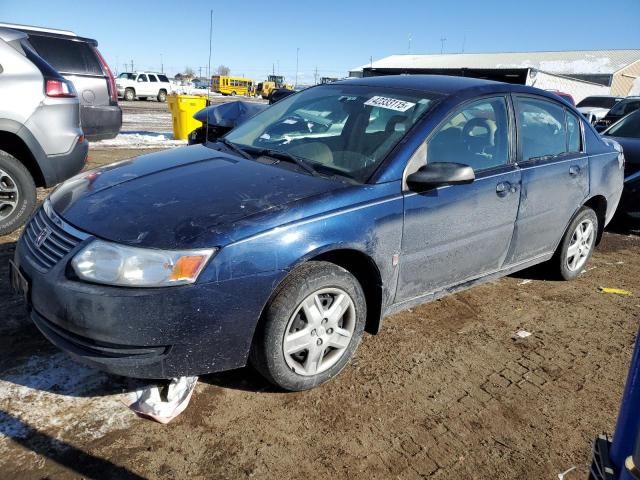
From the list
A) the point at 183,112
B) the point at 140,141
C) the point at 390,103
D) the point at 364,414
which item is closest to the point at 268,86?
the point at 183,112

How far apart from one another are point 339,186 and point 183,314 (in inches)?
41.9

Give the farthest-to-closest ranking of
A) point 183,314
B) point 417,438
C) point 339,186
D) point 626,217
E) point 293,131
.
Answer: point 626,217, point 293,131, point 339,186, point 417,438, point 183,314

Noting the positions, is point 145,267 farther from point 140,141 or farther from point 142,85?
point 142,85

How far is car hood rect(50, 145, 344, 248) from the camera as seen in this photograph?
2391 mm

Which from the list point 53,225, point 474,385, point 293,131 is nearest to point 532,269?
point 474,385

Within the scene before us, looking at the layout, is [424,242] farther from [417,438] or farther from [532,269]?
[532,269]

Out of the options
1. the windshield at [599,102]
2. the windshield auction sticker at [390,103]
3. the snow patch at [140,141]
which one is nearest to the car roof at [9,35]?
the windshield auction sticker at [390,103]

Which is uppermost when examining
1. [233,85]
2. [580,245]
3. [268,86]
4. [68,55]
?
[268,86]

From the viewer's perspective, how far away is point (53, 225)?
2627mm

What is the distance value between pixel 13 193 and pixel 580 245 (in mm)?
5081

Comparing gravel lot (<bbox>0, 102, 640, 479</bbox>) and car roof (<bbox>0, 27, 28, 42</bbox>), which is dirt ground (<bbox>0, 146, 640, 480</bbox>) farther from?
car roof (<bbox>0, 27, 28, 42</bbox>)

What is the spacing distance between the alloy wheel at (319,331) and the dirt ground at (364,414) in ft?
0.60

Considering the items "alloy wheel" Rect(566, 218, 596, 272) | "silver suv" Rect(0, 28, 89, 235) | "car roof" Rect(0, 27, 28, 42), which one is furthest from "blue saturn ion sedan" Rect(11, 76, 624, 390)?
"car roof" Rect(0, 27, 28, 42)

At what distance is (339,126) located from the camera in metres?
3.50
